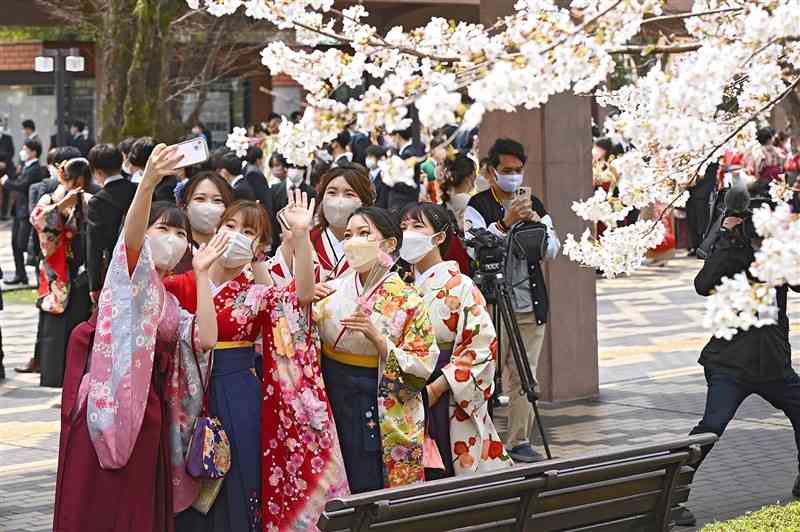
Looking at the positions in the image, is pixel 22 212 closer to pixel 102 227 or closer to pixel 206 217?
pixel 102 227

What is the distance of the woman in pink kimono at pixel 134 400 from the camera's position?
19.7ft

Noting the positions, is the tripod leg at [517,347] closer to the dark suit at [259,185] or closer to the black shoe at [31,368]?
the black shoe at [31,368]

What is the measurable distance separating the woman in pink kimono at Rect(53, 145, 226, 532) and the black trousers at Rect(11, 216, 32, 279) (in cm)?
1470

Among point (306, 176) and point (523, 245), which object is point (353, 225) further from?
point (306, 176)

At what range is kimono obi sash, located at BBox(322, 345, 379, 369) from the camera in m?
6.65

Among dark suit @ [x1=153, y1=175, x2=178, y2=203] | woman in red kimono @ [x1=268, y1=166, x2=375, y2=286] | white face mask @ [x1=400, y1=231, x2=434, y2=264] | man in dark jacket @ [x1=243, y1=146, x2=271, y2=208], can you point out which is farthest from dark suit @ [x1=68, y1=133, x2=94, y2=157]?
white face mask @ [x1=400, y1=231, x2=434, y2=264]

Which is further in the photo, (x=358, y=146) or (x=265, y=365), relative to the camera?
(x=358, y=146)

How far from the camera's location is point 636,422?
10719 mm

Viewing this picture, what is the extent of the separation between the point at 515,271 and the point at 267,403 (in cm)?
335

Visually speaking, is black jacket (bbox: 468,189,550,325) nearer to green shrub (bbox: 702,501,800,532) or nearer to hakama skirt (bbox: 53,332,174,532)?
green shrub (bbox: 702,501,800,532)

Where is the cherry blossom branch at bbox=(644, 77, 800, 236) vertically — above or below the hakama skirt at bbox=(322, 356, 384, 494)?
above

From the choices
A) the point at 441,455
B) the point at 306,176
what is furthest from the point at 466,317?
the point at 306,176

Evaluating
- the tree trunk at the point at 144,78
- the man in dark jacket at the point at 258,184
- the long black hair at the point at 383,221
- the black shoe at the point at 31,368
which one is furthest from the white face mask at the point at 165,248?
the tree trunk at the point at 144,78

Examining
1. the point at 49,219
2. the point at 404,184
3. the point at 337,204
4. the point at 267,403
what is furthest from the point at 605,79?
the point at 404,184
